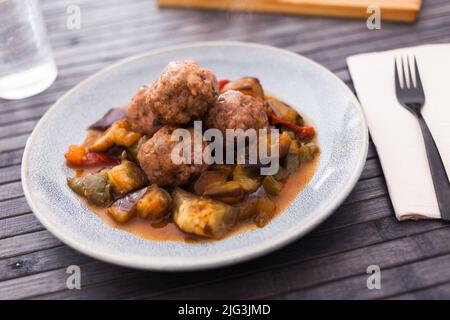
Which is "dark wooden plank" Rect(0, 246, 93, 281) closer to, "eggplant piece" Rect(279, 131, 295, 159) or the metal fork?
"eggplant piece" Rect(279, 131, 295, 159)

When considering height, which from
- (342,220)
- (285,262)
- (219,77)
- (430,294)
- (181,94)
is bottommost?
(430,294)

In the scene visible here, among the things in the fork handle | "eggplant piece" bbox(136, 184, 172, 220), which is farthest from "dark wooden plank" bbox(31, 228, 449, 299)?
"eggplant piece" bbox(136, 184, 172, 220)

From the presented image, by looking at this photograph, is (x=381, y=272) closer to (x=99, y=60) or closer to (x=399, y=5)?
(x=399, y=5)

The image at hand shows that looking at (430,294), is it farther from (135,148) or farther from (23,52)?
(23,52)

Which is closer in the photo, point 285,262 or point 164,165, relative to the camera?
point 285,262

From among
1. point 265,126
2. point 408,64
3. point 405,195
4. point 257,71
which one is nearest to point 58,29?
point 257,71

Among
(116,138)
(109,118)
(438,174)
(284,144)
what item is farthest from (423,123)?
(109,118)
